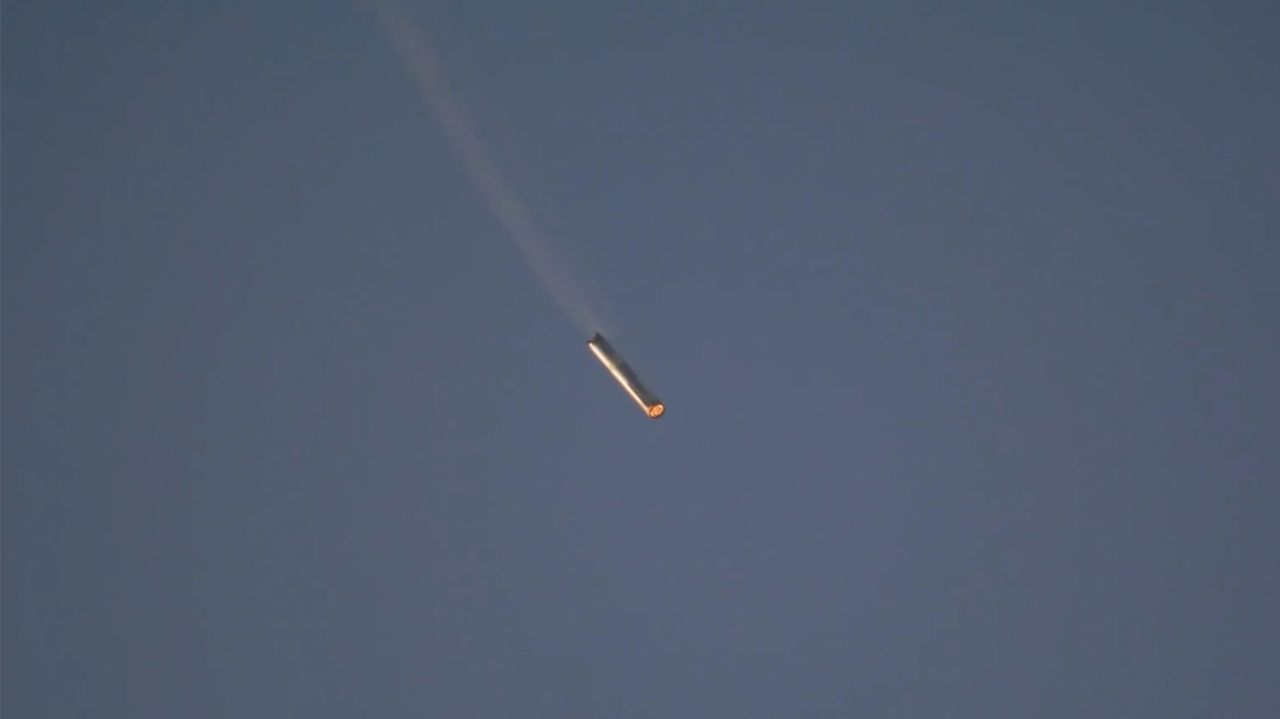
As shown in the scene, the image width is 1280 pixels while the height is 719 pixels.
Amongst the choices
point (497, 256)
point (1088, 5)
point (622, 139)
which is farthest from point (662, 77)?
point (1088, 5)

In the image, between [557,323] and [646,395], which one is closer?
[646,395]

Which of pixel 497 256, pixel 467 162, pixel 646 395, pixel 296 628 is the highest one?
pixel 467 162

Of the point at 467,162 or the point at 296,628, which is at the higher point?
the point at 467,162

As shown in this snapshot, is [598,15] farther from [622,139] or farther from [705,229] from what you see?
[705,229]

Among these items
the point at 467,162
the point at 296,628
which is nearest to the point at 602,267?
the point at 467,162

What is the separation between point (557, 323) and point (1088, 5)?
233 cm

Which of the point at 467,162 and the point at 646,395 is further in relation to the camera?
the point at 467,162

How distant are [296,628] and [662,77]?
2513mm

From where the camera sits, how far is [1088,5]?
4.90 metres

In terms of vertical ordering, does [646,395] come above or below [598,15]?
below

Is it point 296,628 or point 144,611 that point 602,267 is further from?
point 144,611

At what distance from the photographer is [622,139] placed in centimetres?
506

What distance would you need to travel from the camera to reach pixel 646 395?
369cm

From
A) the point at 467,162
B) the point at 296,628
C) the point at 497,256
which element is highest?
the point at 467,162
